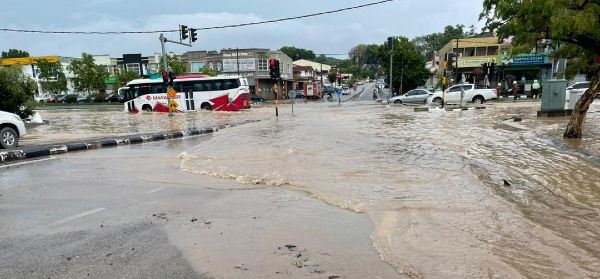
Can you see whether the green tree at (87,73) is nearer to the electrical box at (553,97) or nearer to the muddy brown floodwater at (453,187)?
the muddy brown floodwater at (453,187)

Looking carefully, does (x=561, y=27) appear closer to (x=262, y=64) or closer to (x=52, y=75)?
(x=262, y=64)

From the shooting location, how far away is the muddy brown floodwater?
382 cm

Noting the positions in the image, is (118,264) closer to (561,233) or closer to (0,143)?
(561,233)

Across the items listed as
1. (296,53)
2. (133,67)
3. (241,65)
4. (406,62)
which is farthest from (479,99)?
(296,53)

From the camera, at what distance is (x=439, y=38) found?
8962 cm

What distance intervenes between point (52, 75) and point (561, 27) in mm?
65571

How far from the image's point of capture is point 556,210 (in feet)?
17.1

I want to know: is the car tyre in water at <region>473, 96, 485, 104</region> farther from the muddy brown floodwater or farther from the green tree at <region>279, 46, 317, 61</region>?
the green tree at <region>279, 46, 317, 61</region>

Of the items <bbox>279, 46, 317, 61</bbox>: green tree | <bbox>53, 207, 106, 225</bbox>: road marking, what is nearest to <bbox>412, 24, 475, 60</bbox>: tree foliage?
<bbox>279, 46, 317, 61</bbox>: green tree

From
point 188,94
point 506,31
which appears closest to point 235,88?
point 188,94

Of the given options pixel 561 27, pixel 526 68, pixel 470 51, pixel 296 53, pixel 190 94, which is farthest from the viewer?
pixel 296 53

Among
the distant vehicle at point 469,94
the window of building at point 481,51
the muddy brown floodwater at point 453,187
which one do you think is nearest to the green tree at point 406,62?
the window of building at point 481,51

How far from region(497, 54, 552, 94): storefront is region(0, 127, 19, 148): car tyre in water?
4064 cm

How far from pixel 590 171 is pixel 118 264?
829 cm
